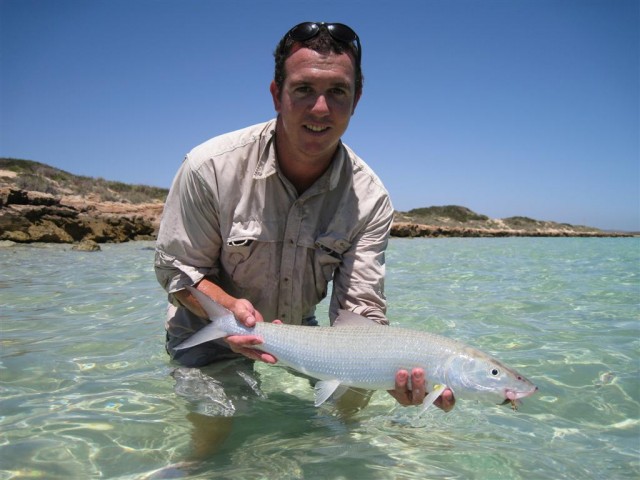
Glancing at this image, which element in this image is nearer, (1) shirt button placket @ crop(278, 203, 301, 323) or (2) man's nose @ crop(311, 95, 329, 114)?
(2) man's nose @ crop(311, 95, 329, 114)

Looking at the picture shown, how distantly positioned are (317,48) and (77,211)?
1825cm

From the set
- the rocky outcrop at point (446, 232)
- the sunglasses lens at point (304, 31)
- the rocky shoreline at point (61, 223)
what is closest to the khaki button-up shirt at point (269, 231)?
the sunglasses lens at point (304, 31)

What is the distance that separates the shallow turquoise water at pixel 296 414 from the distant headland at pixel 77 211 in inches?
372

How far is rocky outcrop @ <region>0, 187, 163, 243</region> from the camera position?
52.1ft

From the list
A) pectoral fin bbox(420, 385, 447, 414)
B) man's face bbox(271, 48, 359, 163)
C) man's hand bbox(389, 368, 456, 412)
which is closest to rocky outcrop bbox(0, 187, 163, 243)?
man's face bbox(271, 48, 359, 163)

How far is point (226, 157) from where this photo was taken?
360 cm

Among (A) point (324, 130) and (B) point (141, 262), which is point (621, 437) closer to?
(A) point (324, 130)

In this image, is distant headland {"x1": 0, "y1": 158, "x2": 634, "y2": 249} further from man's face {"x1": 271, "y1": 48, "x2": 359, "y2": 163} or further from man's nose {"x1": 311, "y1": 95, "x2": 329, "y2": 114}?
man's nose {"x1": 311, "y1": 95, "x2": 329, "y2": 114}

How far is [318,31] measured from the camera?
3.35m

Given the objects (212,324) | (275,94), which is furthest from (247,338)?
(275,94)

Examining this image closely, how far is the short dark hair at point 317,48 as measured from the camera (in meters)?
3.33

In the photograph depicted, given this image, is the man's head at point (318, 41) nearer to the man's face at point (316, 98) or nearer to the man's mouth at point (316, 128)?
the man's face at point (316, 98)

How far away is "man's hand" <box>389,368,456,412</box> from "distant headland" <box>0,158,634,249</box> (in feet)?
46.4

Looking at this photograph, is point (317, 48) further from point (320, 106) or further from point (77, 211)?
point (77, 211)
